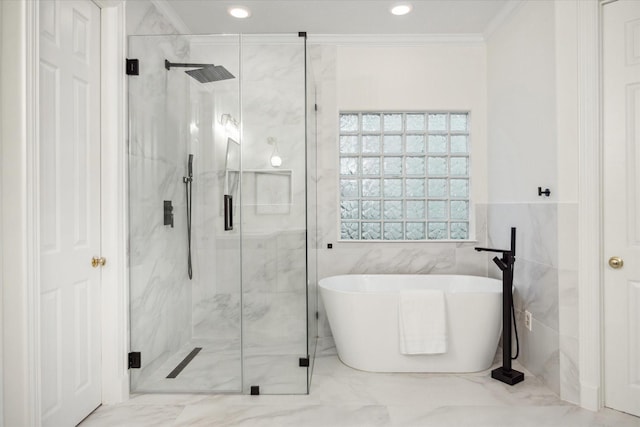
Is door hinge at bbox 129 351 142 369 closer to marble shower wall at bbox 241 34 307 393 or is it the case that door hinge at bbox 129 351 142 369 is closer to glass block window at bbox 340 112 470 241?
marble shower wall at bbox 241 34 307 393

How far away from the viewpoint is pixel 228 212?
231 centimetres

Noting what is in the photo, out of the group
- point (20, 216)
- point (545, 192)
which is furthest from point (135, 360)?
point (545, 192)

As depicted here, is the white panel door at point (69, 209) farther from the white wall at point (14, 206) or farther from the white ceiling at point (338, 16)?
the white ceiling at point (338, 16)

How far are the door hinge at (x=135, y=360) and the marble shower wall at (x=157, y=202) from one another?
1.3 inches

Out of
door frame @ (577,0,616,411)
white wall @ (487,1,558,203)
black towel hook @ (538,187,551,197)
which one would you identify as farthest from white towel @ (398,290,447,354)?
white wall @ (487,1,558,203)

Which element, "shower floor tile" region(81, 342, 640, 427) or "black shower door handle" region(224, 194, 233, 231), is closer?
"shower floor tile" region(81, 342, 640, 427)

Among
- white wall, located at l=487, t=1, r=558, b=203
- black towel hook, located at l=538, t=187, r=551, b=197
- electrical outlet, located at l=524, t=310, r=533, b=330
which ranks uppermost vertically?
white wall, located at l=487, t=1, r=558, b=203

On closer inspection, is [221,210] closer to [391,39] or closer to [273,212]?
[273,212]

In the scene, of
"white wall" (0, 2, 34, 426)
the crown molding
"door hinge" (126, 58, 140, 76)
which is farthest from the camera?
the crown molding

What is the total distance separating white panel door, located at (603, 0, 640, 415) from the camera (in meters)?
2.07

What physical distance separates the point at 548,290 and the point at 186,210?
2.29 metres

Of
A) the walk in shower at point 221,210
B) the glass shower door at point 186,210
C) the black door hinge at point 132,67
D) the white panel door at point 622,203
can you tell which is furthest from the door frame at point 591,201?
the black door hinge at point 132,67

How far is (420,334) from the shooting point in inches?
101

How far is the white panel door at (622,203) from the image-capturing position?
81.7 inches
